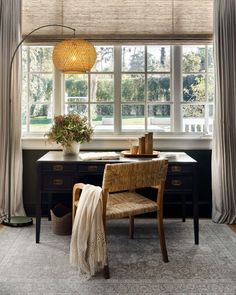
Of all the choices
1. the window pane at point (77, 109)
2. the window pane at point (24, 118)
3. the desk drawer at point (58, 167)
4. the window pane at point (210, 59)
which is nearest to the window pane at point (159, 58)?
the window pane at point (210, 59)

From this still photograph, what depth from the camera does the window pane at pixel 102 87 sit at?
443 cm

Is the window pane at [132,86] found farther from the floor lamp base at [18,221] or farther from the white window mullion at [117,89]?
the floor lamp base at [18,221]

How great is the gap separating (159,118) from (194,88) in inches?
19.1

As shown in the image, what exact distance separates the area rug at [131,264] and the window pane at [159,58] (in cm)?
167

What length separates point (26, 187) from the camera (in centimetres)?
438

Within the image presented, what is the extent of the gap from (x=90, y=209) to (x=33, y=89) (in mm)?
2020

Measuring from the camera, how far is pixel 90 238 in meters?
2.83

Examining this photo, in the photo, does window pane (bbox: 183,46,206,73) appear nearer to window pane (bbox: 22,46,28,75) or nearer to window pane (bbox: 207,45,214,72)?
window pane (bbox: 207,45,214,72)

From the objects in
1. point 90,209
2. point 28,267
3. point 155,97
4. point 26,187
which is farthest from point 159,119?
point 28,267

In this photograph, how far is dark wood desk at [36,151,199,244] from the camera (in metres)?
3.50

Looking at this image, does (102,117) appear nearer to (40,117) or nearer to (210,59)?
(40,117)

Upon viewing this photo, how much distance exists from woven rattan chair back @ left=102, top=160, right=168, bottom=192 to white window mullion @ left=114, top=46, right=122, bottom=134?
4.77 feet

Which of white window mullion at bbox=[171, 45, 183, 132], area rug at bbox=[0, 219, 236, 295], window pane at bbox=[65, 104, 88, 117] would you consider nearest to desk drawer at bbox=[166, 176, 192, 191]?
area rug at bbox=[0, 219, 236, 295]

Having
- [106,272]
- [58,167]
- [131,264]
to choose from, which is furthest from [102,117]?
[106,272]
